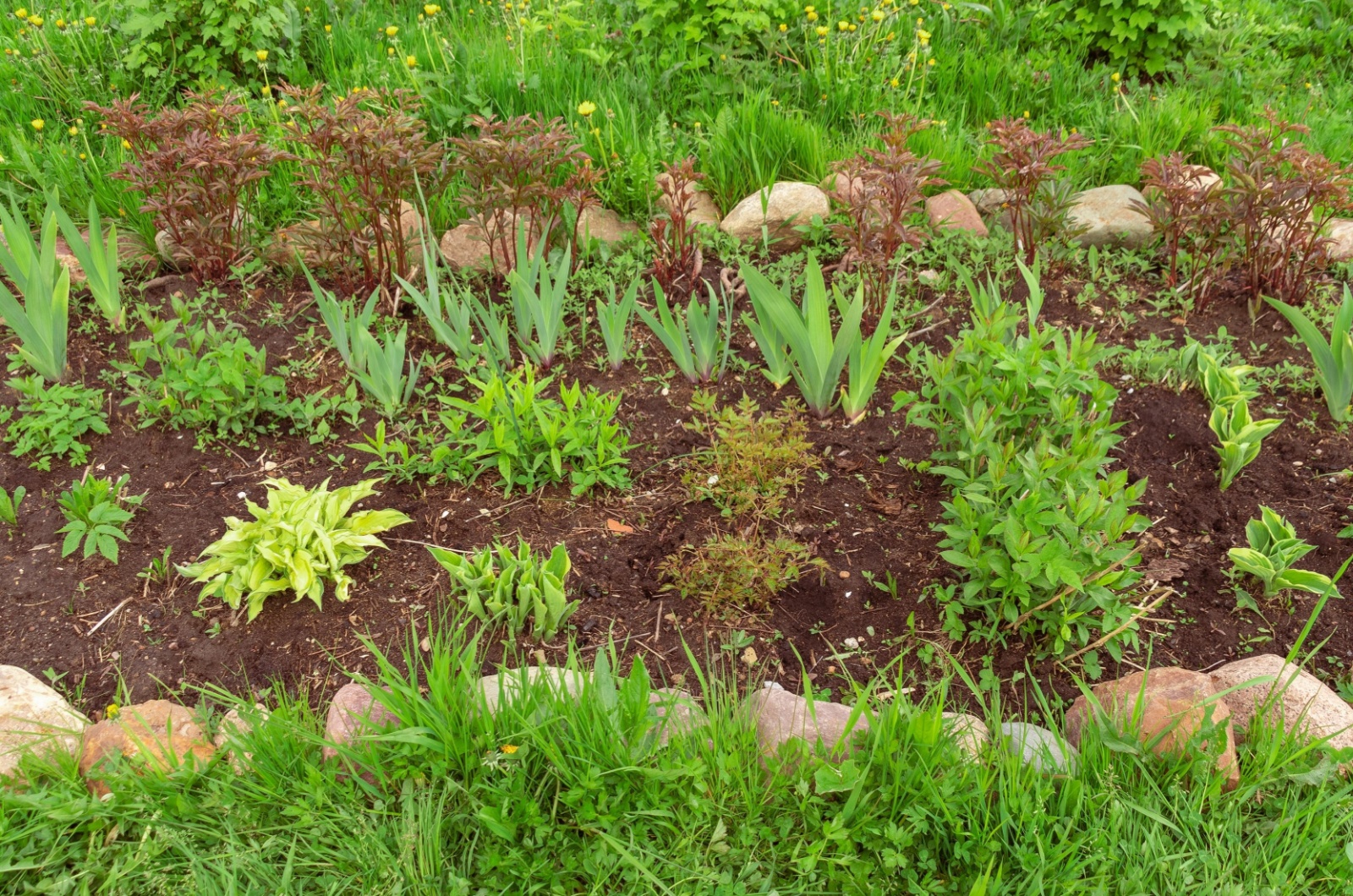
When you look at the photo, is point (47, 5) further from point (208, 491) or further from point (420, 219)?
point (208, 491)

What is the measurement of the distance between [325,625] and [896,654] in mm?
1499

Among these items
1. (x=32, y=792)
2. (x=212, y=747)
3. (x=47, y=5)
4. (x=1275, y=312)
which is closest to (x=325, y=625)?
(x=212, y=747)

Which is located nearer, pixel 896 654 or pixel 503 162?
pixel 896 654

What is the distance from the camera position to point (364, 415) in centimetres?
322

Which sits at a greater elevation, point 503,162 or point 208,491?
point 503,162

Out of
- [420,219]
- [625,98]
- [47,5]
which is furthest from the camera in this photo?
[47,5]

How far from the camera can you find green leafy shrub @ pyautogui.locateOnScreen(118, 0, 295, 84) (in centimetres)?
456

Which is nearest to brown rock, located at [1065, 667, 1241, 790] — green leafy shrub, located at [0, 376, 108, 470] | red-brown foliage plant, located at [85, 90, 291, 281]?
green leafy shrub, located at [0, 376, 108, 470]

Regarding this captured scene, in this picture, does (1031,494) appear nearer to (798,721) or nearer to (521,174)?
(798,721)

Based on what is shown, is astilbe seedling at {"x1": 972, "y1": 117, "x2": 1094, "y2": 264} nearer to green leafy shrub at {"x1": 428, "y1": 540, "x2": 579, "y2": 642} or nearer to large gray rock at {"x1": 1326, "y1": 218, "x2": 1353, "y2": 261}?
large gray rock at {"x1": 1326, "y1": 218, "x2": 1353, "y2": 261}

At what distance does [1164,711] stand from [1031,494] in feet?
1.78

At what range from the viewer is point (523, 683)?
2041 millimetres

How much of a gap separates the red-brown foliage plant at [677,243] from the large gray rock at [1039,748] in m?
2.18

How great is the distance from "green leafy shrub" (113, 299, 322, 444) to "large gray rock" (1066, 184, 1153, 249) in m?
3.10
